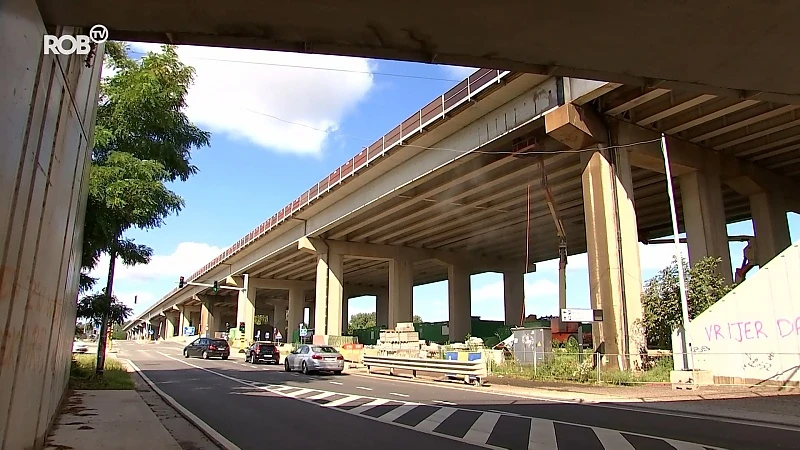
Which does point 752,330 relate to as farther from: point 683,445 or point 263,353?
point 263,353

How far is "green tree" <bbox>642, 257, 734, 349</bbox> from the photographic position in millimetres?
22422

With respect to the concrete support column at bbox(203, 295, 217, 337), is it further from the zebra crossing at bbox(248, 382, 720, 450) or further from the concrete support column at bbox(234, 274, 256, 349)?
the zebra crossing at bbox(248, 382, 720, 450)

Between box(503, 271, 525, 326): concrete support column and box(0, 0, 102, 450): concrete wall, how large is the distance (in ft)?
155

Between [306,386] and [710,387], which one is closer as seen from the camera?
[710,387]

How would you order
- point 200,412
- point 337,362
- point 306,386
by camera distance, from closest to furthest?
point 200,412, point 306,386, point 337,362

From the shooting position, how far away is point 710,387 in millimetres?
18219

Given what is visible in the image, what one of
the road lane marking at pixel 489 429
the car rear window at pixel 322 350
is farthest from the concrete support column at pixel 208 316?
the road lane marking at pixel 489 429

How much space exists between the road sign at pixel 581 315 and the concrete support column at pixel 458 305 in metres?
29.3

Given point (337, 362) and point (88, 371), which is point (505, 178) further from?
point (88, 371)

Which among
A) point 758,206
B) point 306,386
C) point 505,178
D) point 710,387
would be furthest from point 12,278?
point 758,206

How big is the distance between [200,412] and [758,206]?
102 feet

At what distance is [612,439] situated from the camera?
9.38 meters

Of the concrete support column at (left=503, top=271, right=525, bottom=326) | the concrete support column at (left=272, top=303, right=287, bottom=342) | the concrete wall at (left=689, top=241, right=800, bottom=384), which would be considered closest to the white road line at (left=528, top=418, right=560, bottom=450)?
the concrete wall at (left=689, top=241, right=800, bottom=384)

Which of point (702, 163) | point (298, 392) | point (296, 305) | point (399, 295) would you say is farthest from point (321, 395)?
point (296, 305)
